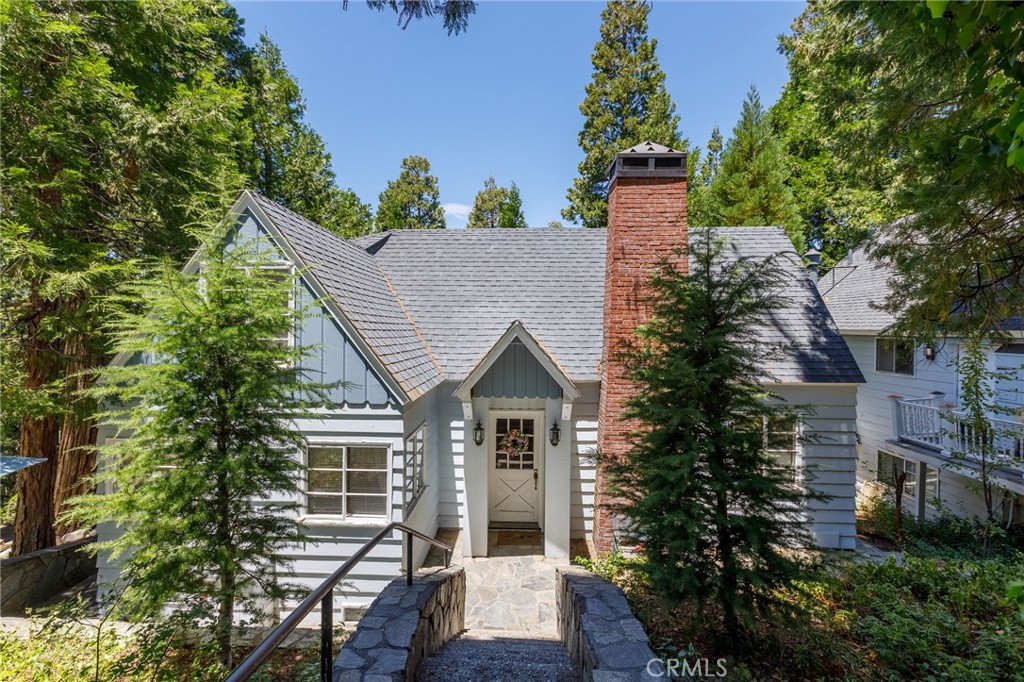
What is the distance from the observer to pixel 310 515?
6.77m

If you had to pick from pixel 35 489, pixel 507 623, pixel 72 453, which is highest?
pixel 72 453

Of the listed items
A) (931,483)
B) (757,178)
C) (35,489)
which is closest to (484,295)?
(35,489)

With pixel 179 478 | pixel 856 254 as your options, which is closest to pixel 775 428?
pixel 179 478

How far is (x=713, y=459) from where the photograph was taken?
13.3 feet

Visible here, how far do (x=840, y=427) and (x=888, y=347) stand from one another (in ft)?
19.7

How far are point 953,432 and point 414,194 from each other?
30.4m

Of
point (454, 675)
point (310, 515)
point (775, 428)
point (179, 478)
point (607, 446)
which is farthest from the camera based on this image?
point (607, 446)

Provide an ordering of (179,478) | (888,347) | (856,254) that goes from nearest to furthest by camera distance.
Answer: (179,478) → (888,347) → (856,254)

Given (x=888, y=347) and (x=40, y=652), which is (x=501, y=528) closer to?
(x=40, y=652)

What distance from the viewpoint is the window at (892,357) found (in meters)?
11.5

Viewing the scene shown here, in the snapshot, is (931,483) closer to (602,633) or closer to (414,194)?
(602,633)

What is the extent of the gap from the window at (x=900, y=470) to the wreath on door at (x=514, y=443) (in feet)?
32.1

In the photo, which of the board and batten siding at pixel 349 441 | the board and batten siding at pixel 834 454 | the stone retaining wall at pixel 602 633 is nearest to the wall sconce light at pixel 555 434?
the board and batten siding at pixel 349 441

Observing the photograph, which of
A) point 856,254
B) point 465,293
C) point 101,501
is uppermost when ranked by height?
point 856,254
